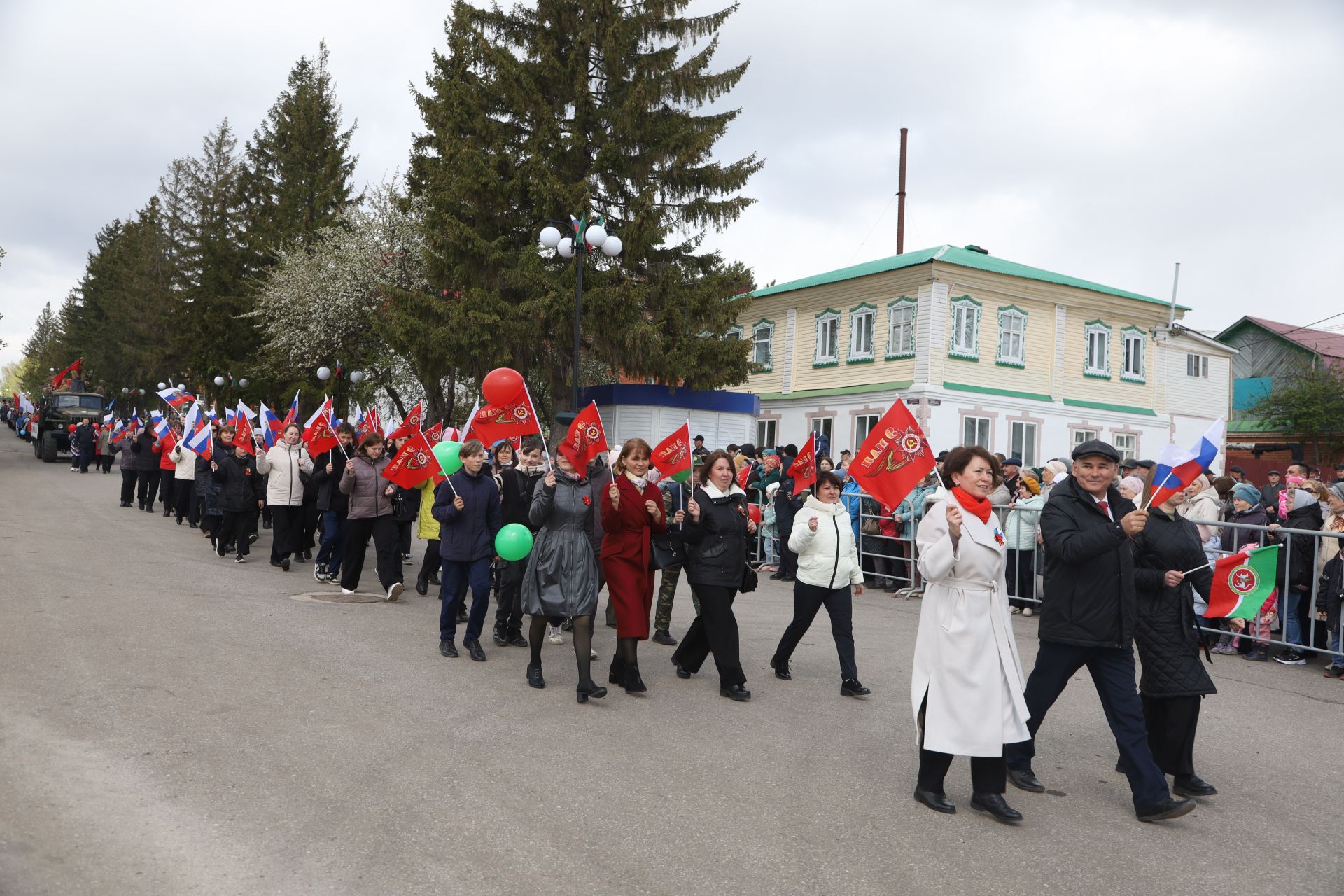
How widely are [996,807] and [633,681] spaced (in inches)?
124

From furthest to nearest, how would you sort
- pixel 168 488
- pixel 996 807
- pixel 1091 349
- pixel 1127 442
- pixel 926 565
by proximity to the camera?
pixel 1127 442 → pixel 1091 349 → pixel 168 488 → pixel 926 565 → pixel 996 807

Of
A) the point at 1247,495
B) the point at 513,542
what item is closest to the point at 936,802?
the point at 513,542

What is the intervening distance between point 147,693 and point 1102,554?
19.5 feet

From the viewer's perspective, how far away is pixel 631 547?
7.80 metres

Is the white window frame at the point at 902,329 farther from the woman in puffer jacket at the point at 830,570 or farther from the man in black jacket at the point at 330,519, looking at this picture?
the woman in puffer jacket at the point at 830,570

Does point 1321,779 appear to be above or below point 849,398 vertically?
below

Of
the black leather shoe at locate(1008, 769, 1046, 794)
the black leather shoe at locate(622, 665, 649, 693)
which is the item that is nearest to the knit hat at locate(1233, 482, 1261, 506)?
the black leather shoe at locate(1008, 769, 1046, 794)

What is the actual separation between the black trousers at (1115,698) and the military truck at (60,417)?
144 ft

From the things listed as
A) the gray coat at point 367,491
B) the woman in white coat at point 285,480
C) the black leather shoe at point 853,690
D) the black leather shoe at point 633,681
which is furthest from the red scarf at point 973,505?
the woman in white coat at point 285,480

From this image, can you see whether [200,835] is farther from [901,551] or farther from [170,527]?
[170,527]

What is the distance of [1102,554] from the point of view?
5520 millimetres

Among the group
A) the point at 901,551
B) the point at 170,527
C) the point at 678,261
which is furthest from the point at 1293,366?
the point at 170,527

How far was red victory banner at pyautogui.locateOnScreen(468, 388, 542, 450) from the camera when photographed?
9.70m

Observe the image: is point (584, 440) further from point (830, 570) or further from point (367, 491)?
point (367, 491)
